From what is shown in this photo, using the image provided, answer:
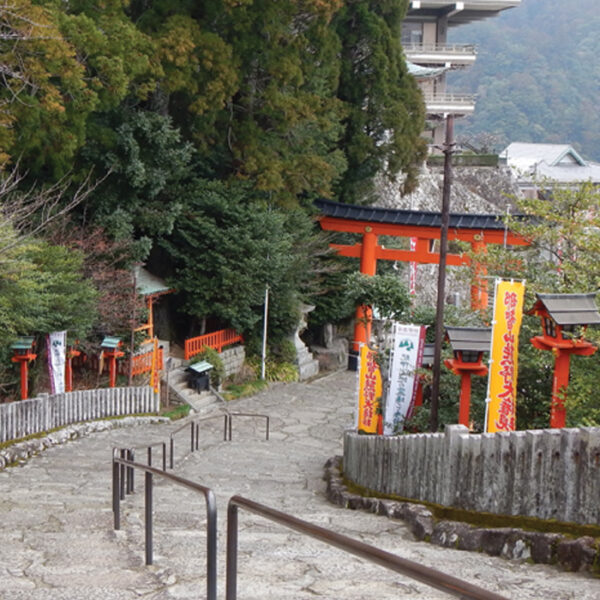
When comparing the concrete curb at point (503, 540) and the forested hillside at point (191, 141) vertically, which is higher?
the forested hillside at point (191, 141)

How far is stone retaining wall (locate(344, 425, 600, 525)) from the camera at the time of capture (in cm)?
611

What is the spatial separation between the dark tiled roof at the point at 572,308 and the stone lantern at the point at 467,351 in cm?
168

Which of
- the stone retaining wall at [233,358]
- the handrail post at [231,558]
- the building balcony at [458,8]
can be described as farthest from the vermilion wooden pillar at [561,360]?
the building balcony at [458,8]

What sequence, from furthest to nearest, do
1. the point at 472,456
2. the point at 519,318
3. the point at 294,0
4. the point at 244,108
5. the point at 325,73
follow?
1. the point at 325,73
2. the point at 244,108
3. the point at 294,0
4. the point at 519,318
5. the point at 472,456

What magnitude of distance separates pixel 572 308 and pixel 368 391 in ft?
20.1

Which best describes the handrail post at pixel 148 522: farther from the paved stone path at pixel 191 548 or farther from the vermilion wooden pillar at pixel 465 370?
the vermilion wooden pillar at pixel 465 370

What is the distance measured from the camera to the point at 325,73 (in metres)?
27.2

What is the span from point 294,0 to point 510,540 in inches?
750

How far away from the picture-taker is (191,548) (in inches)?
236

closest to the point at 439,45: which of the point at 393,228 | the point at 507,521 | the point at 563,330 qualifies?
the point at 393,228

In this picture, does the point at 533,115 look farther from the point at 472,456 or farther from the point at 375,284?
the point at 472,456

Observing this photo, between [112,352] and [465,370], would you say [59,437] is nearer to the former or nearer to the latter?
[112,352]

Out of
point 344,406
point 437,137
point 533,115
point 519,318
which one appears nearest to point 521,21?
point 533,115

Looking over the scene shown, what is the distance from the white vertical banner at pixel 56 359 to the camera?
15.4 meters
